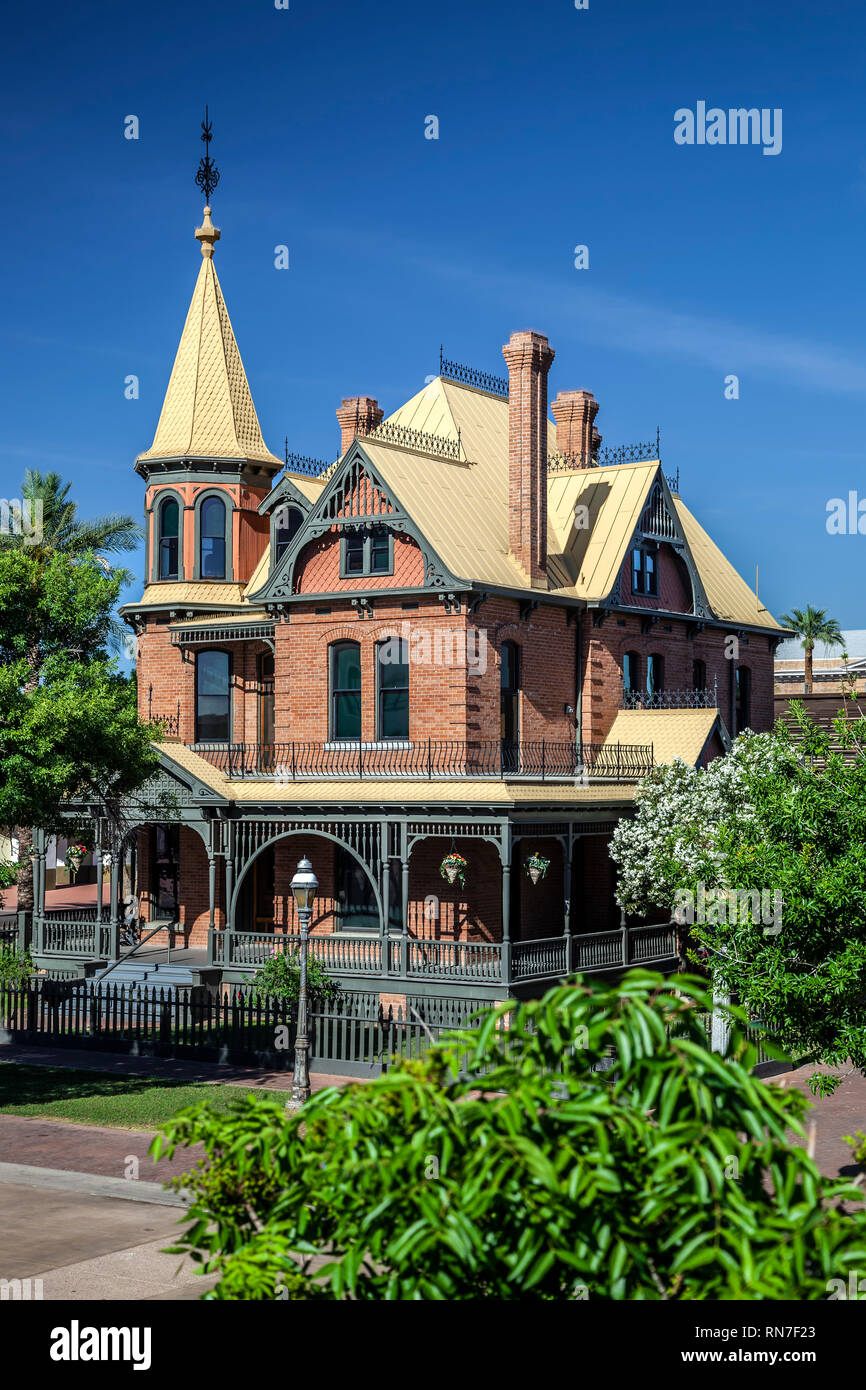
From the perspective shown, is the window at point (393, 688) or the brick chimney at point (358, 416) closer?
the window at point (393, 688)

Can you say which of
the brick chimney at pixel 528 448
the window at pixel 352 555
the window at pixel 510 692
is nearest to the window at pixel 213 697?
the window at pixel 352 555

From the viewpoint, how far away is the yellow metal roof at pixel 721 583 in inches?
1601

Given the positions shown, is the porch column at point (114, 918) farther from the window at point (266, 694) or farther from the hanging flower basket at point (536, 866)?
the hanging flower basket at point (536, 866)

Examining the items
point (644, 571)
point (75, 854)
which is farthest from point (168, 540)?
point (644, 571)

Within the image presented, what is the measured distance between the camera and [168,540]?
121 feet

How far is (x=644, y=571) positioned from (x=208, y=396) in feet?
39.0

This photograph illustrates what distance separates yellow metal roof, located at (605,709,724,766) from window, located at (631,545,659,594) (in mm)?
3352

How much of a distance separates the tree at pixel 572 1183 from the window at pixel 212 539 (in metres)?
31.8

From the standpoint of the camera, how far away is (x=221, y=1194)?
6.25 m

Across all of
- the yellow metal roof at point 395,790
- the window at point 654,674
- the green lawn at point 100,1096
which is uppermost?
the window at point 654,674

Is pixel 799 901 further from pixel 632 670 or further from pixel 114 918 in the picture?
pixel 632 670

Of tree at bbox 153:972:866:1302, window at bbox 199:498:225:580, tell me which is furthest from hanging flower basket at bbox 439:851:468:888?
tree at bbox 153:972:866:1302

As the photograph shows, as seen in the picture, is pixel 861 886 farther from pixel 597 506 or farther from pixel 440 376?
pixel 440 376

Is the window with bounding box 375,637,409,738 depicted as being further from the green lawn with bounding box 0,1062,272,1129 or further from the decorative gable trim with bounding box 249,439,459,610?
the green lawn with bounding box 0,1062,272,1129
